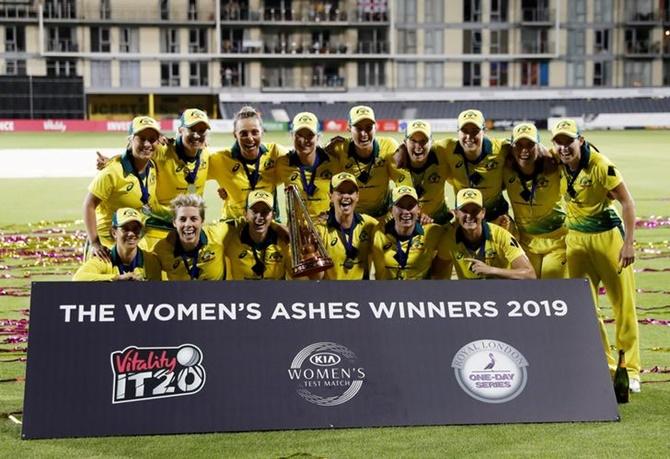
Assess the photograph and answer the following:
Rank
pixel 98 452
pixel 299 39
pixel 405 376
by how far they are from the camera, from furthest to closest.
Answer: pixel 299 39 < pixel 405 376 < pixel 98 452

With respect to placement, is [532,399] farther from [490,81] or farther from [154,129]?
[490,81]

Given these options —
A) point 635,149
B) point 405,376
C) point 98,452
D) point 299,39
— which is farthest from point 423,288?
point 299,39

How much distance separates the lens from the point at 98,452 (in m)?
7.86

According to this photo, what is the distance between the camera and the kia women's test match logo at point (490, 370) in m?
8.41

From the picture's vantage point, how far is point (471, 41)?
9494 cm

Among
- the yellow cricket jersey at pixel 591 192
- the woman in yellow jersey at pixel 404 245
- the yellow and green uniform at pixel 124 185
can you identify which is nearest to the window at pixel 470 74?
the yellow and green uniform at pixel 124 185

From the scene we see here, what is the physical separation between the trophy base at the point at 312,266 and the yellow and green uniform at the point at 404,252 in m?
0.79

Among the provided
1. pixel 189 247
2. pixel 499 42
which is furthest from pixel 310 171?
pixel 499 42

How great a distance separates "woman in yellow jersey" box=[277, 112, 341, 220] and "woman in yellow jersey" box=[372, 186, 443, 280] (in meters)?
1.25

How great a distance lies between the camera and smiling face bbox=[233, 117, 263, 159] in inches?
424

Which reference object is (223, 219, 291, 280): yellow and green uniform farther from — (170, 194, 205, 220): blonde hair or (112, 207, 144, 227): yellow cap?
(112, 207, 144, 227): yellow cap

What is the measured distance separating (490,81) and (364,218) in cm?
8665

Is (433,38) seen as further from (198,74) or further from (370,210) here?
(370,210)

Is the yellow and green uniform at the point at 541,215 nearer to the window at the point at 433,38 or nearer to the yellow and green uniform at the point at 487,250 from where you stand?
the yellow and green uniform at the point at 487,250
